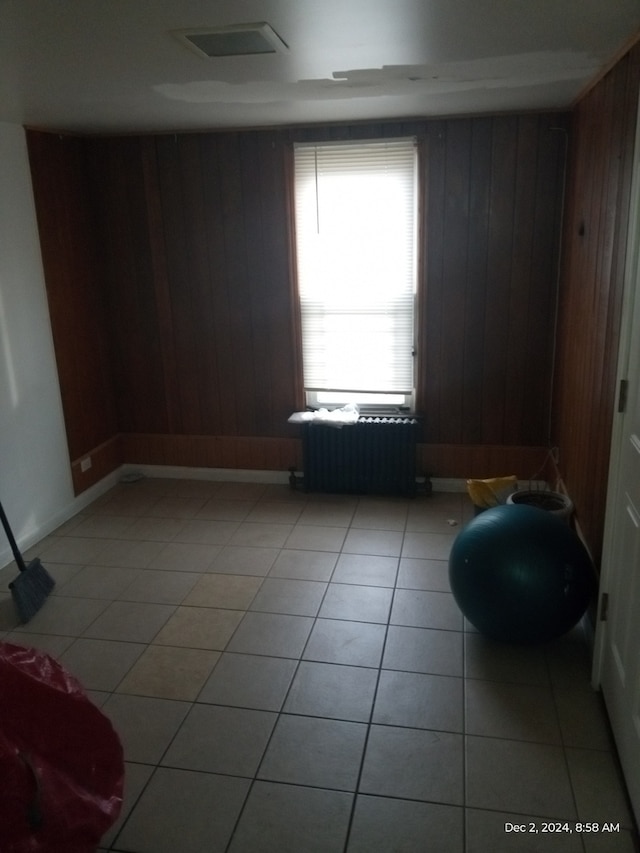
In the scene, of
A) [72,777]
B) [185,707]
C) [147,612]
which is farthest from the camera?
[147,612]

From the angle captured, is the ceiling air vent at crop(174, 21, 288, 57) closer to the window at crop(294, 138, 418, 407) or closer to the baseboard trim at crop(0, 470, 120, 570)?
the window at crop(294, 138, 418, 407)

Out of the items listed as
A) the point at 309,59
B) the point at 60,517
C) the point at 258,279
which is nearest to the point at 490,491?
the point at 258,279

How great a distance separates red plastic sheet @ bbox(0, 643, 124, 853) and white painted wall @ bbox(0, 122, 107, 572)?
200 cm

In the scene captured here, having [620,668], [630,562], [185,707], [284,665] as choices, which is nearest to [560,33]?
[630,562]

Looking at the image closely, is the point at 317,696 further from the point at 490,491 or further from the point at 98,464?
the point at 98,464

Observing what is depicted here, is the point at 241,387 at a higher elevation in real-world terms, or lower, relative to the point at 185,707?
higher

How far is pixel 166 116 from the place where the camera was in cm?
369

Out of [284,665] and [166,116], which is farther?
[166,116]

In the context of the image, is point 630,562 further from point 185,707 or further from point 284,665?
point 185,707

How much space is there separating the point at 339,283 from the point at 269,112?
1125 mm

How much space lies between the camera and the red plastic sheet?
Result: 162cm

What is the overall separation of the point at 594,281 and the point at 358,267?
1.64m

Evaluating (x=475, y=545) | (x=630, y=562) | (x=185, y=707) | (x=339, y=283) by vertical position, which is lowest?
(x=185, y=707)

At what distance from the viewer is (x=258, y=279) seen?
441cm
